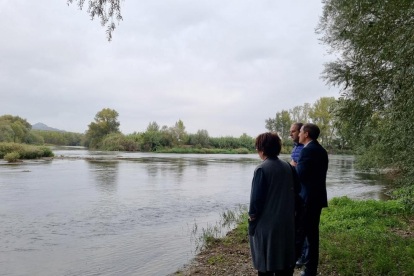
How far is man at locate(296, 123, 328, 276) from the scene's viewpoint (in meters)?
3.95

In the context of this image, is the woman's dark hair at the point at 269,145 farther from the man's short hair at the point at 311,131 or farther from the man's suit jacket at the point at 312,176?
the man's short hair at the point at 311,131

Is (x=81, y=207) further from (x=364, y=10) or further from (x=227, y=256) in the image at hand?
(x=364, y=10)

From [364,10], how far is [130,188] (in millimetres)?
13953

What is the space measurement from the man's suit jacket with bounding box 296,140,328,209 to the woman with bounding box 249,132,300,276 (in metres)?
1.01

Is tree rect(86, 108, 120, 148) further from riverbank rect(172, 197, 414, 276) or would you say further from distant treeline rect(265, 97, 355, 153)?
riverbank rect(172, 197, 414, 276)

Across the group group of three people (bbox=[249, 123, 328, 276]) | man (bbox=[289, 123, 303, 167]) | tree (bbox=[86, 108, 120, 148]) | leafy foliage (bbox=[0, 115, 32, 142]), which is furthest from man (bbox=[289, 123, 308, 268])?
tree (bbox=[86, 108, 120, 148])

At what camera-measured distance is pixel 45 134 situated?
105 metres

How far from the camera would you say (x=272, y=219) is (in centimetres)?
291

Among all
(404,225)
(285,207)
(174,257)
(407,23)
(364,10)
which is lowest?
(174,257)

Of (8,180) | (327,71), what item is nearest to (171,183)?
(8,180)

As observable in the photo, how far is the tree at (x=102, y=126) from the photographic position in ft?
274

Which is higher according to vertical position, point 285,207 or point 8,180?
point 285,207

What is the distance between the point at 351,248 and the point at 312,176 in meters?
1.97

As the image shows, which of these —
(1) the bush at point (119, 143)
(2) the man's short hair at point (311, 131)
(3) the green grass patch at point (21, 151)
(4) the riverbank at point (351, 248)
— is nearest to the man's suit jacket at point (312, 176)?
(2) the man's short hair at point (311, 131)
